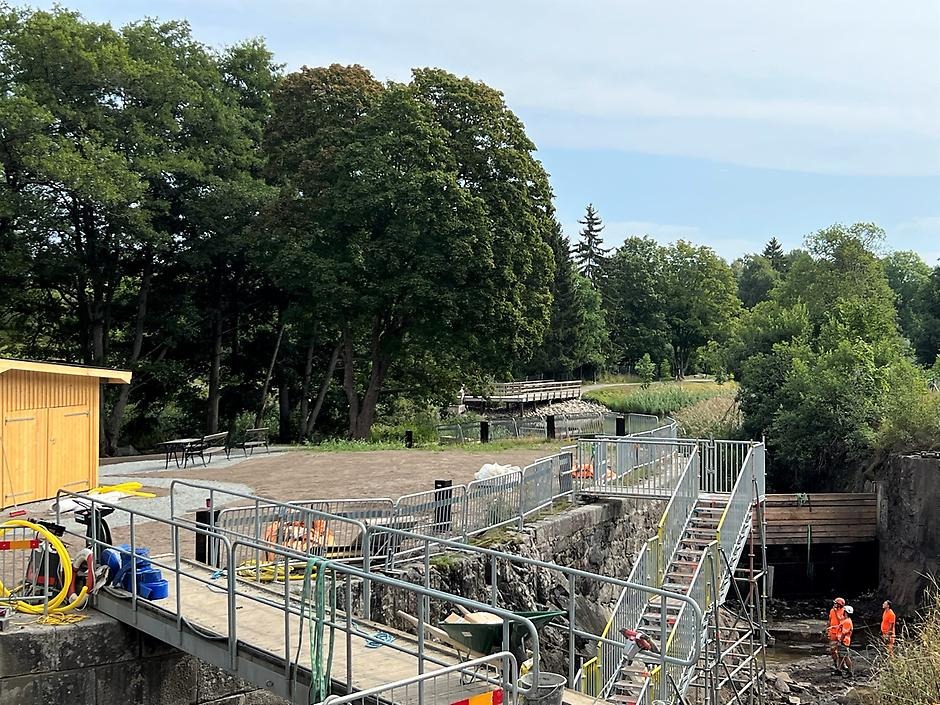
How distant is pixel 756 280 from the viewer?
11700 centimetres

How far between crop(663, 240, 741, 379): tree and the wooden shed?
7555 centimetres

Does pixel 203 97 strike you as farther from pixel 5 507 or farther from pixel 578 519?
pixel 578 519

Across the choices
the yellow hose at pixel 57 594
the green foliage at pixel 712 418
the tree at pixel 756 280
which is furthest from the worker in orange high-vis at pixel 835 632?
the tree at pixel 756 280

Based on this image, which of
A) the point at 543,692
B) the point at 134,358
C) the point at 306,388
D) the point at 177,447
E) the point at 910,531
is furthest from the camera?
the point at 306,388

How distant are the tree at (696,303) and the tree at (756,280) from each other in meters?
17.7

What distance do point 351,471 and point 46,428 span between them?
28.9 feet

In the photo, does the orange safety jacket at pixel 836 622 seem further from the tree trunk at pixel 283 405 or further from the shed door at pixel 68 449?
the tree trunk at pixel 283 405

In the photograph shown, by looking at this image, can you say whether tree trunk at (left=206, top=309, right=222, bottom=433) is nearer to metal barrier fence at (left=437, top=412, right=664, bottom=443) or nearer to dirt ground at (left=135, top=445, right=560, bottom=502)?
metal barrier fence at (left=437, top=412, right=664, bottom=443)

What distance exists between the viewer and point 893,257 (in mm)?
118438

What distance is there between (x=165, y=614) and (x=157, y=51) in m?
32.1

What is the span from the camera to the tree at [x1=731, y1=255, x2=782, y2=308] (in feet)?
375

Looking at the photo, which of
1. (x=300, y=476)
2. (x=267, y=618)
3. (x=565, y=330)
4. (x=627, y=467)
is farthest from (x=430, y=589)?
(x=565, y=330)

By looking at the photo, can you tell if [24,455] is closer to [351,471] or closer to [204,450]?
[351,471]

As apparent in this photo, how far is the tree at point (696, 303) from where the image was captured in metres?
91.0
